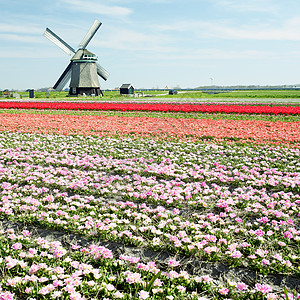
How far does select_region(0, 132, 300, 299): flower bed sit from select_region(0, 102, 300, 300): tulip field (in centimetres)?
2

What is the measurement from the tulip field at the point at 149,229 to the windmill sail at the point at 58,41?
51558 millimetres

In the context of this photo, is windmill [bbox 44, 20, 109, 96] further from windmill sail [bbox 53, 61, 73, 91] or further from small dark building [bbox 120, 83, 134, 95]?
small dark building [bbox 120, 83, 134, 95]

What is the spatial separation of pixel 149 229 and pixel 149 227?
183 mm

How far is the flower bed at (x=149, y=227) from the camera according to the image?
3.36 m

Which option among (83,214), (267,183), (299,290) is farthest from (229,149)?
(299,290)

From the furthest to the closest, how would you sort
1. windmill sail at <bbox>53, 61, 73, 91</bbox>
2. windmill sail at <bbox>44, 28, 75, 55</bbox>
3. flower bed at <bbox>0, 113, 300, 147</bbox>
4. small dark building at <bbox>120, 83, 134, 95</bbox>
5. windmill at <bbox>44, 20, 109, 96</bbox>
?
small dark building at <bbox>120, 83, 134, 95</bbox>, windmill sail at <bbox>53, 61, 73, 91</bbox>, windmill at <bbox>44, 20, 109, 96</bbox>, windmill sail at <bbox>44, 28, 75, 55</bbox>, flower bed at <bbox>0, 113, 300, 147</bbox>

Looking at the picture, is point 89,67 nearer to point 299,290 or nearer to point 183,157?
point 183,157

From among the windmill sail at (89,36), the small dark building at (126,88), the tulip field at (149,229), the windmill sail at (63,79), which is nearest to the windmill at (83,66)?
the windmill sail at (89,36)

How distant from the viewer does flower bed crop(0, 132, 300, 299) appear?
132 inches

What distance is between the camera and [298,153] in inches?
410

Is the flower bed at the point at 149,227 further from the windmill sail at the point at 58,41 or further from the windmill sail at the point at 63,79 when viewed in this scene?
the windmill sail at the point at 63,79

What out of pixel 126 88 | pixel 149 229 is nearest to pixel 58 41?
pixel 126 88

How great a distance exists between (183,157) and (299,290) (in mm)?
6435

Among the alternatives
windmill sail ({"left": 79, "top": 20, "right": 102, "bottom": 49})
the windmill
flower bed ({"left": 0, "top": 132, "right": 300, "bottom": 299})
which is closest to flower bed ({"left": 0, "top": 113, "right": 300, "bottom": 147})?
flower bed ({"left": 0, "top": 132, "right": 300, "bottom": 299})
